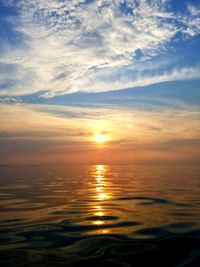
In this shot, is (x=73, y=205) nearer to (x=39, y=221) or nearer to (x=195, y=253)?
(x=39, y=221)

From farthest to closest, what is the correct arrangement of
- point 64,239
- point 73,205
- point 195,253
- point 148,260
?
point 73,205
point 64,239
point 195,253
point 148,260

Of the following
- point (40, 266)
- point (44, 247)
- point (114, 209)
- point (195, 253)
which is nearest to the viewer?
point (40, 266)

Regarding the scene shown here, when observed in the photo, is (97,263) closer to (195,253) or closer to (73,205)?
(195,253)

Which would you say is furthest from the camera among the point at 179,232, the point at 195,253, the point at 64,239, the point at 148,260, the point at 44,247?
the point at 179,232

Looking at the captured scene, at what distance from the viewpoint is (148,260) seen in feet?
25.9

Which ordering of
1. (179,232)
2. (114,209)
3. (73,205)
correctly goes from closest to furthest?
(179,232) < (114,209) < (73,205)

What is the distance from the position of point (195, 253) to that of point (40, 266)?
4.18 m

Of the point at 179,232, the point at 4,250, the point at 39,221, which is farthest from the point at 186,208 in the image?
the point at 4,250

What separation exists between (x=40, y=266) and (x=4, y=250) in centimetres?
187

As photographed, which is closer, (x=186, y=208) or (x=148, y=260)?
(x=148, y=260)

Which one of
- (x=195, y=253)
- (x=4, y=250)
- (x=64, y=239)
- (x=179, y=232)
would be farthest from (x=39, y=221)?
(x=195, y=253)

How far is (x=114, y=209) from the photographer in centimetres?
1662

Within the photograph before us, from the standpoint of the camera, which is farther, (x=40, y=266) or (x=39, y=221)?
(x=39, y=221)

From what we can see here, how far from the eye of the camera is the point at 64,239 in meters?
9.98
